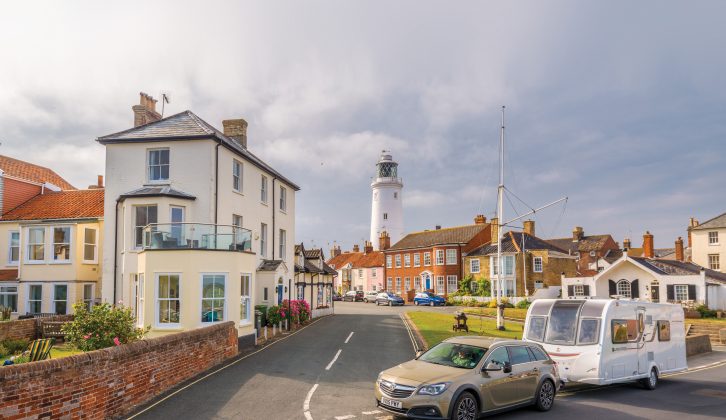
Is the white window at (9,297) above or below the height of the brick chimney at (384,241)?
below

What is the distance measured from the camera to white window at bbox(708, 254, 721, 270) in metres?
55.6

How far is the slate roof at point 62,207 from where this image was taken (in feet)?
99.8

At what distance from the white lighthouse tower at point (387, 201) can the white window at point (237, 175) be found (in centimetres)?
5248

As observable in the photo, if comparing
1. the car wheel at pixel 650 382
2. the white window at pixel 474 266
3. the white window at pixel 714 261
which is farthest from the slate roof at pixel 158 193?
the white window at pixel 714 261

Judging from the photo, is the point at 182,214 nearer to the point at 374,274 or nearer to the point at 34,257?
the point at 34,257

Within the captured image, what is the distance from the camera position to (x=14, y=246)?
3158 centimetres

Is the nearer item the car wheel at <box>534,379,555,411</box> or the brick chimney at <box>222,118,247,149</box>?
the car wheel at <box>534,379,555,411</box>

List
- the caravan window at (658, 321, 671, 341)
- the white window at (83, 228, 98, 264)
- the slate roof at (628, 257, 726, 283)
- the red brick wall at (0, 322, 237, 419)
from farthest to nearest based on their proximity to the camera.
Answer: the slate roof at (628, 257, 726, 283) → the white window at (83, 228, 98, 264) → the caravan window at (658, 321, 671, 341) → the red brick wall at (0, 322, 237, 419)

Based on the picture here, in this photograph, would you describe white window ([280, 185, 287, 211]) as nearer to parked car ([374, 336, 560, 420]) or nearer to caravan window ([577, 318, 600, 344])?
caravan window ([577, 318, 600, 344])

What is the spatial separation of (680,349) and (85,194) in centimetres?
3191

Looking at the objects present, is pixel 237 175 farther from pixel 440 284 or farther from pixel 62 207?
pixel 440 284

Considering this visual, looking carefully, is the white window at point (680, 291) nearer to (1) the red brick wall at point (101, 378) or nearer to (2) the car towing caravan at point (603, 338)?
(2) the car towing caravan at point (603, 338)

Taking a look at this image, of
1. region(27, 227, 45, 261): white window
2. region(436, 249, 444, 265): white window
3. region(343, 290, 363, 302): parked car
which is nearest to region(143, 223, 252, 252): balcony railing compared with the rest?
region(27, 227, 45, 261): white window

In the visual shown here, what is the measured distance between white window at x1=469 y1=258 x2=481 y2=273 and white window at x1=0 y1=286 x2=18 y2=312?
4273 cm
